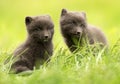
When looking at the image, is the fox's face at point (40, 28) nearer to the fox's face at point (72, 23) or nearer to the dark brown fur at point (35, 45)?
the dark brown fur at point (35, 45)

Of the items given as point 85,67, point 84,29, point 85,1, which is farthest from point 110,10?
point 85,67

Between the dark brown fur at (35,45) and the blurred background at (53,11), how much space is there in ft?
24.3

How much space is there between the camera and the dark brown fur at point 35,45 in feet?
38.5

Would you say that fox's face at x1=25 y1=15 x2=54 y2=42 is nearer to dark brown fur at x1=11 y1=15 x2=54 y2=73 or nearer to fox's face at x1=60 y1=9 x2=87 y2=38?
dark brown fur at x1=11 y1=15 x2=54 y2=73

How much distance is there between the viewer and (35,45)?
1198 cm

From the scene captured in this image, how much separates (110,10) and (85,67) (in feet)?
47.1

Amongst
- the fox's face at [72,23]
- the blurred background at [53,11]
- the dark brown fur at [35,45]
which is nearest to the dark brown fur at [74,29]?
the fox's face at [72,23]

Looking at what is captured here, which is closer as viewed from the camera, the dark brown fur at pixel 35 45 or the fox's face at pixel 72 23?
the dark brown fur at pixel 35 45

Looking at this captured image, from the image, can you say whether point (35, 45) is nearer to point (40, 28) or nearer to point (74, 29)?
point (40, 28)

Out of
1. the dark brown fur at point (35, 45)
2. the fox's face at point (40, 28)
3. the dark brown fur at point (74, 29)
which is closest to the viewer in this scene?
the dark brown fur at point (35, 45)

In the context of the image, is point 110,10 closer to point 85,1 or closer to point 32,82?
point 85,1

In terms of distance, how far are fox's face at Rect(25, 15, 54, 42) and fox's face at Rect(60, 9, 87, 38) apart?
802 mm

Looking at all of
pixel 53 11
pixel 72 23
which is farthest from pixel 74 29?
pixel 53 11

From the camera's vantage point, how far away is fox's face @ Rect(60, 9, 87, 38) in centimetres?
1266
